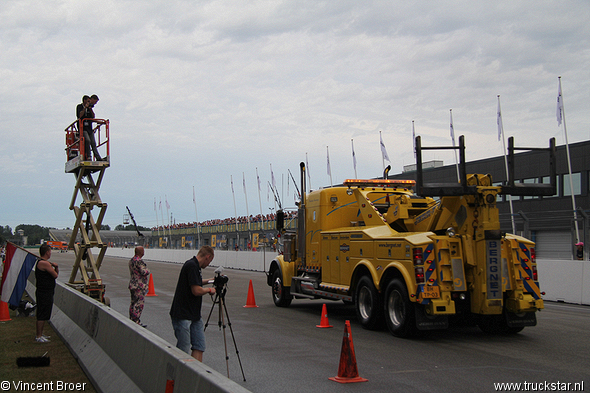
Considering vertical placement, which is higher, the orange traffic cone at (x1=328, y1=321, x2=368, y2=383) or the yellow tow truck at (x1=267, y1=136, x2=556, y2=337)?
the yellow tow truck at (x1=267, y1=136, x2=556, y2=337)

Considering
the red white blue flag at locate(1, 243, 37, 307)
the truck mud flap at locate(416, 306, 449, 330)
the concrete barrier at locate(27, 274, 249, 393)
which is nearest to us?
the concrete barrier at locate(27, 274, 249, 393)

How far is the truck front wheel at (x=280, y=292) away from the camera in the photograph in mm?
15570

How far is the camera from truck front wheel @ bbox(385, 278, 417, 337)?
9.97 meters

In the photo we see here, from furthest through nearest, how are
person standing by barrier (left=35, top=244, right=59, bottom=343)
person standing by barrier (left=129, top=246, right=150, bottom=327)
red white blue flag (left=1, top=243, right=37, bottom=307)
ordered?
red white blue flag (left=1, top=243, right=37, bottom=307)
person standing by barrier (left=129, top=246, right=150, bottom=327)
person standing by barrier (left=35, top=244, right=59, bottom=343)

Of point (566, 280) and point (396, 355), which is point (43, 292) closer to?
point (396, 355)

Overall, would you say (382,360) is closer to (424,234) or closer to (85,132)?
(424,234)

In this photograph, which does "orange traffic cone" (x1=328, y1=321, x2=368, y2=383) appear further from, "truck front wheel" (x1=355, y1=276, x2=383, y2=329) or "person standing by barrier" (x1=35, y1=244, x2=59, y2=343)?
"person standing by barrier" (x1=35, y1=244, x2=59, y2=343)

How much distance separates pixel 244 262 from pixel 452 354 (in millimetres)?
30387


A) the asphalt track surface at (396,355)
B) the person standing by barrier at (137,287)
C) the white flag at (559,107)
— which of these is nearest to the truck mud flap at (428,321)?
the asphalt track surface at (396,355)

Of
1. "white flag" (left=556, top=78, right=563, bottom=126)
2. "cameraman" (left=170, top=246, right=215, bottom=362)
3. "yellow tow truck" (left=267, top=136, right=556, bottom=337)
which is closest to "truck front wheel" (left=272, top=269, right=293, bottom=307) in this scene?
"yellow tow truck" (left=267, top=136, right=556, bottom=337)

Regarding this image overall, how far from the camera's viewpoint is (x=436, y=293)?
9664 millimetres

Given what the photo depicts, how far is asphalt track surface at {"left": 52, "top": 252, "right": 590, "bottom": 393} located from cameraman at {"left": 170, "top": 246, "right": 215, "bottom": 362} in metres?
0.90

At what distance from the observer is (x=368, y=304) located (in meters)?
11.4

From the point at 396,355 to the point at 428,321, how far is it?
1.31 metres
